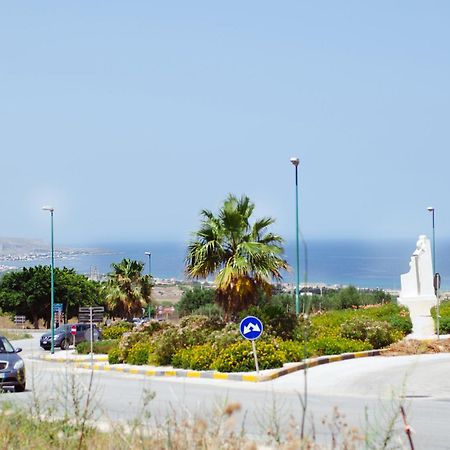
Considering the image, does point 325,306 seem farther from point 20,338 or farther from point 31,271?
Answer: point 31,271

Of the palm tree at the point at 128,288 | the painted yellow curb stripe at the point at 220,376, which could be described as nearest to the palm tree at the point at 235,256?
the painted yellow curb stripe at the point at 220,376

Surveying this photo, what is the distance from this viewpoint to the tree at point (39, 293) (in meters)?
88.8

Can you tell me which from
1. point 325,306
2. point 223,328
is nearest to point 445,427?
point 223,328

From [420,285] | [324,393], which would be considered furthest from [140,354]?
[420,285]

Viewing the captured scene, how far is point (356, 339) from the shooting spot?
32156mm

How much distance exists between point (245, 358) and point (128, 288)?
41.7 meters

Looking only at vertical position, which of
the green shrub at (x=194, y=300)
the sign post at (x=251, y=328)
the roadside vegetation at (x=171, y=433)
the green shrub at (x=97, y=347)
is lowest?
the roadside vegetation at (x=171, y=433)

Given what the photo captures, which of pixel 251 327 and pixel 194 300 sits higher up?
pixel 194 300

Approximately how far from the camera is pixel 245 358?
2641 cm

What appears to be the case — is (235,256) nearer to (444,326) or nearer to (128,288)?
(444,326)

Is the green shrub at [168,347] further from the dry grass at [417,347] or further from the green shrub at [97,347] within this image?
the green shrub at [97,347]

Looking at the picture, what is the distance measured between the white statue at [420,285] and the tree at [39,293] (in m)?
50.2

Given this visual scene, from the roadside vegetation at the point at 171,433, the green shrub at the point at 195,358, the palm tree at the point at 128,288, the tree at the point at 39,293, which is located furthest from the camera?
the tree at the point at 39,293

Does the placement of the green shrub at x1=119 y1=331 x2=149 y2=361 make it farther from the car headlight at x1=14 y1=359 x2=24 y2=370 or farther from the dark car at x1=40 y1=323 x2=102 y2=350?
the dark car at x1=40 y1=323 x2=102 y2=350
